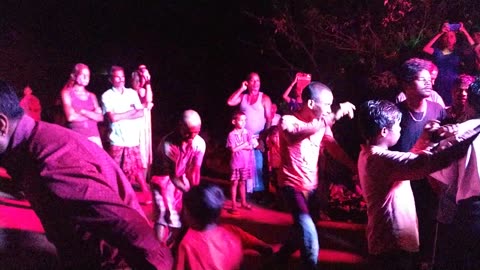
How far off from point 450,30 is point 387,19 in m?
1.43

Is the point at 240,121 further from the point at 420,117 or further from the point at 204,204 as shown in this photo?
the point at 204,204

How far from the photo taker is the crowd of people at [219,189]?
2510 mm

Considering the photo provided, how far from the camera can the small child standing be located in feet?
23.0

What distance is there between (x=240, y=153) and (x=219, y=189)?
3.75 meters

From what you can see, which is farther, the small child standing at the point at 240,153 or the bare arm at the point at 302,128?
the small child standing at the point at 240,153

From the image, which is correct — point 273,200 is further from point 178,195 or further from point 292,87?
point 178,195

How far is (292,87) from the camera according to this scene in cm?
797

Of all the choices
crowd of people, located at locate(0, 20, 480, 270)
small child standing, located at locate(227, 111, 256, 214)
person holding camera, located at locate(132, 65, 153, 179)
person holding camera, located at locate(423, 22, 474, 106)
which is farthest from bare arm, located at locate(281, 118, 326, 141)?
person holding camera, located at locate(423, 22, 474, 106)

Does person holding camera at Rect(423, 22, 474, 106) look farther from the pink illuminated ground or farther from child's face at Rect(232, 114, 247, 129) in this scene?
child's face at Rect(232, 114, 247, 129)

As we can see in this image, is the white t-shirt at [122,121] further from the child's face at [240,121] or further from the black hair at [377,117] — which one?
the black hair at [377,117]

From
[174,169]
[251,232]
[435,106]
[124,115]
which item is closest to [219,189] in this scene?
[174,169]

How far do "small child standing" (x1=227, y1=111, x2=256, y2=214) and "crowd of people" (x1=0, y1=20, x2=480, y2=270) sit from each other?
1.09m

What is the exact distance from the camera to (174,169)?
460 centimetres

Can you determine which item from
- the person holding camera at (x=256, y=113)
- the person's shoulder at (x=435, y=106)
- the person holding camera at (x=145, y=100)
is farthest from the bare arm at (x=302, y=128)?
the person holding camera at (x=145, y=100)
